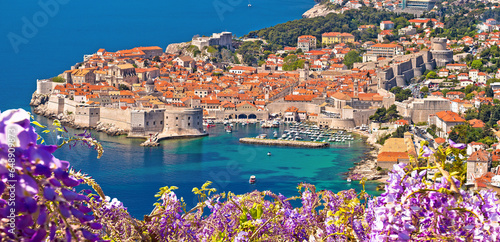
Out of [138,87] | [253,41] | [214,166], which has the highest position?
[253,41]

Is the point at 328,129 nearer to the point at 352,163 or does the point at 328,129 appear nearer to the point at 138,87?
the point at 352,163

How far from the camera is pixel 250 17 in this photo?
2623 inches

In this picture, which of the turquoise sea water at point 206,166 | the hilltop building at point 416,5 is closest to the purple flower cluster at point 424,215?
the turquoise sea water at point 206,166

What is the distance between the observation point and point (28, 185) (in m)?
1.29

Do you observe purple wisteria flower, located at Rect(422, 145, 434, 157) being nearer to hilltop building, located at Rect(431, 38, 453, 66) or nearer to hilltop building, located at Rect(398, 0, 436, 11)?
hilltop building, located at Rect(431, 38, 453, 66)

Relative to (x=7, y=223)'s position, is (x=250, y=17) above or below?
above

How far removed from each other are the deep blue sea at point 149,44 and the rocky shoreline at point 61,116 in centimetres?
46

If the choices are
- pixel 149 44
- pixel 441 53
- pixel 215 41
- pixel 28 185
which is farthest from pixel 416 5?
pixel 28 185

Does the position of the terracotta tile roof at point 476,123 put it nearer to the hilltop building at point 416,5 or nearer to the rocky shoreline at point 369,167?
the rocky shoreline at point 369,167

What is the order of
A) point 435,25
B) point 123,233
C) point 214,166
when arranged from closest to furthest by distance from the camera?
point 123,233
point 214,166
point 435,25

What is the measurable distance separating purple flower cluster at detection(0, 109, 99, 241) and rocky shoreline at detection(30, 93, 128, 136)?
24826mm

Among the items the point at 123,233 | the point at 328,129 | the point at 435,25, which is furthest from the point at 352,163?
the point at 435,25

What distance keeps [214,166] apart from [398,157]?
484 centimetres

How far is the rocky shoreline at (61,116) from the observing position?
85.7 ft
